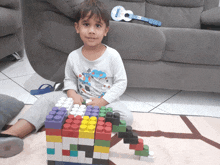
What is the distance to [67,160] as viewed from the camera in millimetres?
583

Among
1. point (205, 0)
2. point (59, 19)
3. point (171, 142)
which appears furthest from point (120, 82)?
point (205, 0)

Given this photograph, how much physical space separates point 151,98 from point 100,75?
47cm

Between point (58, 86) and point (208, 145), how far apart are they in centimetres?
81

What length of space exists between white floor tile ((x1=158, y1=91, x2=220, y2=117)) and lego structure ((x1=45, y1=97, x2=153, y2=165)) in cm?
54

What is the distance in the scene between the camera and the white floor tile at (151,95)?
44.6 inches

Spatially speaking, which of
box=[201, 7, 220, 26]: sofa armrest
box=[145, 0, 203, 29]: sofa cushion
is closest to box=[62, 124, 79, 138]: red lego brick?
box=[201, 7, 220, 26]: sofa armrest

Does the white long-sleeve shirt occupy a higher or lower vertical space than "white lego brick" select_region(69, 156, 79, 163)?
higher

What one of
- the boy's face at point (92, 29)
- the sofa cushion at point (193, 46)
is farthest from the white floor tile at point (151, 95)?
the boy's face at point (92, 29)

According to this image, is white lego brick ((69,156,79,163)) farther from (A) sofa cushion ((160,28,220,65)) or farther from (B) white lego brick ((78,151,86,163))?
(A) sofa cushion ((160,28,220,65))

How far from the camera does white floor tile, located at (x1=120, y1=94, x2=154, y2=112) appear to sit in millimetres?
1026

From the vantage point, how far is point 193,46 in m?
0.97

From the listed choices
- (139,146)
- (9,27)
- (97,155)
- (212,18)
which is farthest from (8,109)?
(212,18)

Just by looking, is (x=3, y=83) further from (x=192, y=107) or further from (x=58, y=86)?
(x=192, y=107)

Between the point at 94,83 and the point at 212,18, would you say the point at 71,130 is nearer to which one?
the point at 94,83
